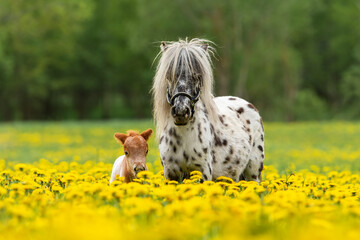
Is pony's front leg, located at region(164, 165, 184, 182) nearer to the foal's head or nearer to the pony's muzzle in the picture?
the foal's head

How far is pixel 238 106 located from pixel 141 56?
46.6 meters

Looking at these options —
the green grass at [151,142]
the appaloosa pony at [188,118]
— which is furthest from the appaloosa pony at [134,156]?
the green grass at [151,142]

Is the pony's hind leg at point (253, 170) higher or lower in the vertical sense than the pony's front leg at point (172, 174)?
lower

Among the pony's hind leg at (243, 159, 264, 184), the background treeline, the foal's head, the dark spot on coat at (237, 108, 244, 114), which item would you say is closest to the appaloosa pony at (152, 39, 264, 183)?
the foal's head

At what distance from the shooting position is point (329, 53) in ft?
200

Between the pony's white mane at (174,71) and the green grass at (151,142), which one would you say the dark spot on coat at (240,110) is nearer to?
the pony's white mane at (174,71)

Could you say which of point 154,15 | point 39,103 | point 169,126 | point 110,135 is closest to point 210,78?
point 169,126

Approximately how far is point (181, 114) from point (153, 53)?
134 ft

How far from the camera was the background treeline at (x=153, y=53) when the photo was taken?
38844 millimetres

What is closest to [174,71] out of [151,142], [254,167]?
[254,167]

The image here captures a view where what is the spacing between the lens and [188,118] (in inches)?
235

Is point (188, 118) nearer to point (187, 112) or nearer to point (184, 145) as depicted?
point (187, 112)

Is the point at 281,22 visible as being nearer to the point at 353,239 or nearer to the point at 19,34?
the point at 19,34

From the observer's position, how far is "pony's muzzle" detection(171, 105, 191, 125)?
5844 millimetres
